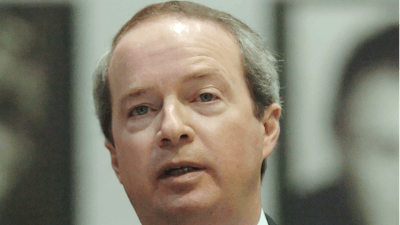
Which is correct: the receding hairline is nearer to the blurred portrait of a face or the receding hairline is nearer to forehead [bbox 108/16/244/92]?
forehead [bbox 108/16/244/92]

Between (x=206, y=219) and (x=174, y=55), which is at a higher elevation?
(x=174, y=55)

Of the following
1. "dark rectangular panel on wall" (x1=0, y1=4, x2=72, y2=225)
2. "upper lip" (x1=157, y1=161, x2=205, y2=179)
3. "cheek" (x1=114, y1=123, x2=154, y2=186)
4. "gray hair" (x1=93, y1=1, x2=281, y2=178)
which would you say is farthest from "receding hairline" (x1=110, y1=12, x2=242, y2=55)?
"dark rectangular panel on wall" (x1=0, y1=4, x2=72, y2=225)

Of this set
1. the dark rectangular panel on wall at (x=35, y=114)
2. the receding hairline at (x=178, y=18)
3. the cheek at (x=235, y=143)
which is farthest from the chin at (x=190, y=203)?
the dark rectangular panel on wall at (x=35, y=114)

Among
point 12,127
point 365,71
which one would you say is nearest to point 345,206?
point 365,71

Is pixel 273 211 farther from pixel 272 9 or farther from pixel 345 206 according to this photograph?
pixel 272 9

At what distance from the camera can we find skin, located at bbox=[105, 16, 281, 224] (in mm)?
1505

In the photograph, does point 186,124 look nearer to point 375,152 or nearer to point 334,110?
point 334,110

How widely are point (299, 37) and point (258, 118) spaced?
107 centimetres

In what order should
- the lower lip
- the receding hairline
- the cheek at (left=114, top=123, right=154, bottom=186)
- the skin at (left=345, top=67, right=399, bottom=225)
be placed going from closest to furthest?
1. the lower lip
2. the cheek at (left=114, top=123, right=154, bottom=186)
3. the receding hairline
4. the skin at (left=345, top=67, right=399, bottom=225)

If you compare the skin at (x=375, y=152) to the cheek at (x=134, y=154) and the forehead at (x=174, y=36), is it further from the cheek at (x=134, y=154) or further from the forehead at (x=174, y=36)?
the cheek at (x=134, y=154)

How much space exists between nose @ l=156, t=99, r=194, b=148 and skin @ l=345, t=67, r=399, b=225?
135 centimetres

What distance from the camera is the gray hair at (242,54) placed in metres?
1.77

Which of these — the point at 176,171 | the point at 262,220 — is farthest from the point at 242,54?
the point at 262,220

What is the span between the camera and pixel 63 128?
8.51 feet
